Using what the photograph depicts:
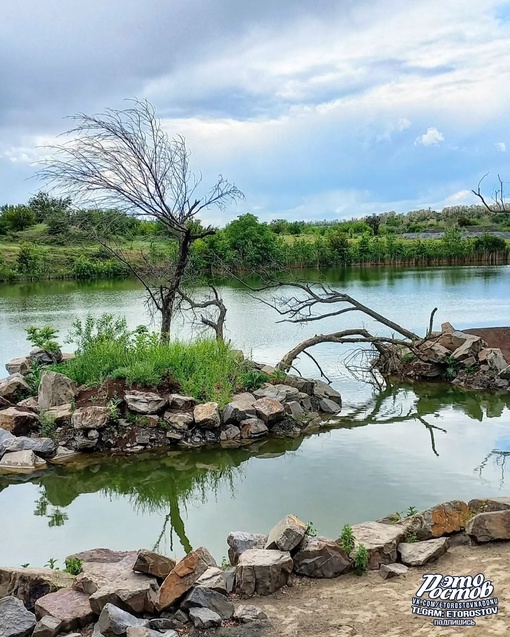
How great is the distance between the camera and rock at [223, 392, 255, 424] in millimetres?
10414

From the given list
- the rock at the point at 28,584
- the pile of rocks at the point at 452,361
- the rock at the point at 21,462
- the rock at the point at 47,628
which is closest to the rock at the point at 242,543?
the rock at the point at 28,584

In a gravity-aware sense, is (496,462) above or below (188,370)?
below

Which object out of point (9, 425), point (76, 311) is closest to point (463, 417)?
point (9, 425)

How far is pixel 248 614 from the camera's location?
169 inches

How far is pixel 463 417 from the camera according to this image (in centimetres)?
1187

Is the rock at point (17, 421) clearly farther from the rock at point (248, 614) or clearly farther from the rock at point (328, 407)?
the rock at point (248, 614)

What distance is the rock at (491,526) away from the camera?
521 centimetres

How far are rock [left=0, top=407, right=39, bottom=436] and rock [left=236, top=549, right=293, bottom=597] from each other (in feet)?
20.7

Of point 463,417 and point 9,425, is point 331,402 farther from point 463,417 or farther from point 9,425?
point 9,425

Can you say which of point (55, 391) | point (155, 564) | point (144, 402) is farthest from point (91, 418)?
point (155, 564)

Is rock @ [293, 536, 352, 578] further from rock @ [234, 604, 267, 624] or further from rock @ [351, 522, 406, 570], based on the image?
rock @ [234, 604, 267, 624]

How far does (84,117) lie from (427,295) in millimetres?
22720

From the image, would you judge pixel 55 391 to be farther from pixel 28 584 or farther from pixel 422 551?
pixel 422 551

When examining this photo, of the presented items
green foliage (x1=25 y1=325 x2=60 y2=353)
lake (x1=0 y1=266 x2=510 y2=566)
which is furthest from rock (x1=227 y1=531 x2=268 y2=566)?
green foliage (x1=25 y1=325 x2=60 y2=353)
